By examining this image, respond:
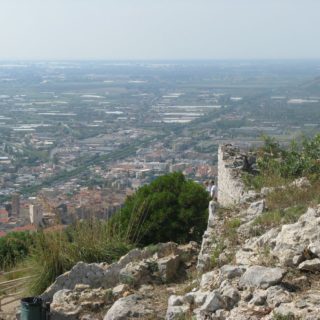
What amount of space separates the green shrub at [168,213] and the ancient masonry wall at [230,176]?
3.90ft

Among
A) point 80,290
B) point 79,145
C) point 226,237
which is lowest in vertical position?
point 79,145

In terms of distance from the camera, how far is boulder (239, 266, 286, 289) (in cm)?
591

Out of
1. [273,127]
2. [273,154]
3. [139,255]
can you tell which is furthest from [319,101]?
[139,255]

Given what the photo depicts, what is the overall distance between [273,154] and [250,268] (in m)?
6.18

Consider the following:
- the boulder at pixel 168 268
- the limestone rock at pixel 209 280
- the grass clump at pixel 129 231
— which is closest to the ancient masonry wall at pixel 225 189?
the boulder at pixel 168 268

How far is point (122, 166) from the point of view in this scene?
4256 centimetres

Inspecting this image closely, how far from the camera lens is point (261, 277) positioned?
19.8ft

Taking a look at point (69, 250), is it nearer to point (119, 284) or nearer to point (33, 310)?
point (119, 284)

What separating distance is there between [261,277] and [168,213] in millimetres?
7340

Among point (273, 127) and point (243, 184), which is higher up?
point (243, 184)

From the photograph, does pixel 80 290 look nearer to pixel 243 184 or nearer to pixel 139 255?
pixel 139 255

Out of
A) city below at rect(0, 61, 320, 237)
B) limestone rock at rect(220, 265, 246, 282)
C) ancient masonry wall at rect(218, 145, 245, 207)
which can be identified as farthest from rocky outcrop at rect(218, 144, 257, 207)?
limestone rock at rect(220, 265, 246, 282)

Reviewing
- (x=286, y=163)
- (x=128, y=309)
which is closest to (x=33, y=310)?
(x=128, y=309)

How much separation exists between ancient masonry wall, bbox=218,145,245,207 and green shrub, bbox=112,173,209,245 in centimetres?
119
